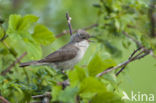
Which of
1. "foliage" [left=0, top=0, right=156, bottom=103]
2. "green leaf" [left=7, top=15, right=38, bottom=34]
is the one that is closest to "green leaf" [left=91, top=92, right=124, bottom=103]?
"foliage" [left=0, top=0, right=156, bottom=103]

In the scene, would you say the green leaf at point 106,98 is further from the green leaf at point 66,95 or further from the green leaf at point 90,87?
the green leaf at point 66,95

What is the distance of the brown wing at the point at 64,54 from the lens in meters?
4.49

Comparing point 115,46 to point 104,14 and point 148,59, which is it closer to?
point 104,14

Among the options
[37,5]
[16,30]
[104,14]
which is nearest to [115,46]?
[104,14]

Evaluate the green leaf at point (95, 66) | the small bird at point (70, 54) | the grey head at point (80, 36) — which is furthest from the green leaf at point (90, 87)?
the grey head at point (80, 36)

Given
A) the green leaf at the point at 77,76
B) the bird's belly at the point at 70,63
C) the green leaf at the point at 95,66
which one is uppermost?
the bird's belly at the point at 70,63

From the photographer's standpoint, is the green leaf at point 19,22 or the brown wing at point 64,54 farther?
the brown wing at point 64,54

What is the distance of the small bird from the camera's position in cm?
451

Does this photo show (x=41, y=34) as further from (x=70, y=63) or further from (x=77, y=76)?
(x=70, y=63)

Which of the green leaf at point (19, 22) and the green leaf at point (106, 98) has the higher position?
the green leaf at point (19, 22)

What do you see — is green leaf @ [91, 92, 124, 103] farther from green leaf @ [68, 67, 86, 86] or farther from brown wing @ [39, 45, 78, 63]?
brown wing @ [39, 45, 78, 63]

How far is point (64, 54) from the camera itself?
487cm

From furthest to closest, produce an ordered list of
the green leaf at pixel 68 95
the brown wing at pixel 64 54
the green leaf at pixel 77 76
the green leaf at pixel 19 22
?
the brown wing at pixel 64 54 → the green leaf at pixel 19 22 → the green leaf at pixel 77 76 → the green leaf at pixel 68 95

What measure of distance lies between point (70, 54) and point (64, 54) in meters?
0.11
